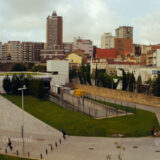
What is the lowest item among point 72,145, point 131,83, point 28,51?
point 72,145

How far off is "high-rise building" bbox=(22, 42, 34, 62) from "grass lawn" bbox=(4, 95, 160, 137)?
128162mm

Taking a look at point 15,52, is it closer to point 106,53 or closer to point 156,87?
point 106,53

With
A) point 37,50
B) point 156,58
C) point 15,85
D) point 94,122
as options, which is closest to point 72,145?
point 94,122

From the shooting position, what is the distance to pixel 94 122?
37688mm

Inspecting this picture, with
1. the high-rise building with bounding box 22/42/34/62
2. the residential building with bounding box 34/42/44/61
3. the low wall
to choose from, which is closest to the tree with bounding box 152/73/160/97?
the low wall

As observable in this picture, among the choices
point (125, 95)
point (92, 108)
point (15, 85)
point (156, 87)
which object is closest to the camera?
point (92, 108)

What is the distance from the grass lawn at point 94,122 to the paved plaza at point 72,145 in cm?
198

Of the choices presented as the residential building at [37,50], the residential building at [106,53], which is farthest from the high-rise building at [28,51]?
the residential building at [106,53]

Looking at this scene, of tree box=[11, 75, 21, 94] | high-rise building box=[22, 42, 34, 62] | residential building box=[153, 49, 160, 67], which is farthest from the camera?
high-rise building box=[22, 42, 34, 62]

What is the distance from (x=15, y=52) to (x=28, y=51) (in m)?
8.82

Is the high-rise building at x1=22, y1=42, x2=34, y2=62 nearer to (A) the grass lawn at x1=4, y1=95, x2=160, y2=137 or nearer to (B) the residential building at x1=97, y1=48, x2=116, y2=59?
(B) the residential building at x1=97, y1=48, x2=116, y2=59

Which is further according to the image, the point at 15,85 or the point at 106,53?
the point at 106,53

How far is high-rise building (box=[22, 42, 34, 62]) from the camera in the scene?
17350 cm

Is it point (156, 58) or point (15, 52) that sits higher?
point (15, 52)
